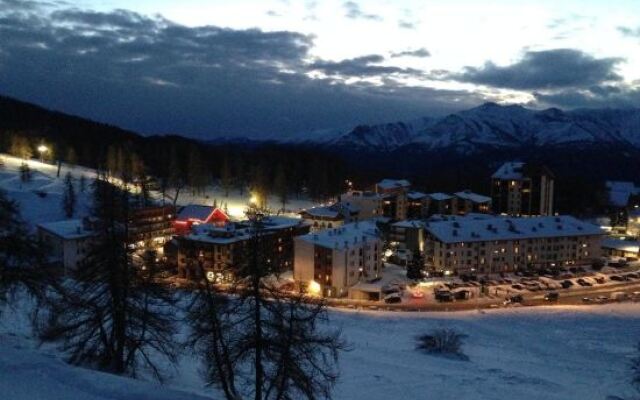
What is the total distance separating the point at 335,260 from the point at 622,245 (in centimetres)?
4526

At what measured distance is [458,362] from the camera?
33750mm

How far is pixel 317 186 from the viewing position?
110m

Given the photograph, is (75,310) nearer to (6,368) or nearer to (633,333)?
(6,368)

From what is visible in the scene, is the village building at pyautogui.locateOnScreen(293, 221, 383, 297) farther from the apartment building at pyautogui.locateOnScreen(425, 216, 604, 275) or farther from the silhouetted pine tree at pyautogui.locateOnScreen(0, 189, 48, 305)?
the silhouetted pine tree at pyautogui.locateOnScreen(0, 189, 48, 305)

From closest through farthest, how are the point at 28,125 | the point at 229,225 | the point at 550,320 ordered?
the point at 550,320 → the point at 229,225 → the point at 28,125

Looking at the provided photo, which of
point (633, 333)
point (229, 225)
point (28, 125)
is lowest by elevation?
point (633, 333)

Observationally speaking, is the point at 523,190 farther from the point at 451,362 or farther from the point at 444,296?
the point at 451,362

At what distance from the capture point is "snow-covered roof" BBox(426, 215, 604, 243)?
223 ft

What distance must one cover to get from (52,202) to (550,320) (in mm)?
64235

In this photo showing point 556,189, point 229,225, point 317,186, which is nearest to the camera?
point 229,225

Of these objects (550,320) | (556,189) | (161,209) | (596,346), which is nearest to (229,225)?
(161,209)

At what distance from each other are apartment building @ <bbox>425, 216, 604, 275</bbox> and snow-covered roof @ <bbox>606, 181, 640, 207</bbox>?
177 feet

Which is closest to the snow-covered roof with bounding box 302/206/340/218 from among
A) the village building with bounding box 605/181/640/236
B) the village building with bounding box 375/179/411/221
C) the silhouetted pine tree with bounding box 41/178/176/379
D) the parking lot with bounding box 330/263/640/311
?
the village building with bounding box 375/179/411/221

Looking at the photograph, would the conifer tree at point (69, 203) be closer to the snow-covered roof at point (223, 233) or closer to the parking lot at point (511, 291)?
the snow-covered roof at point (223, 233)
